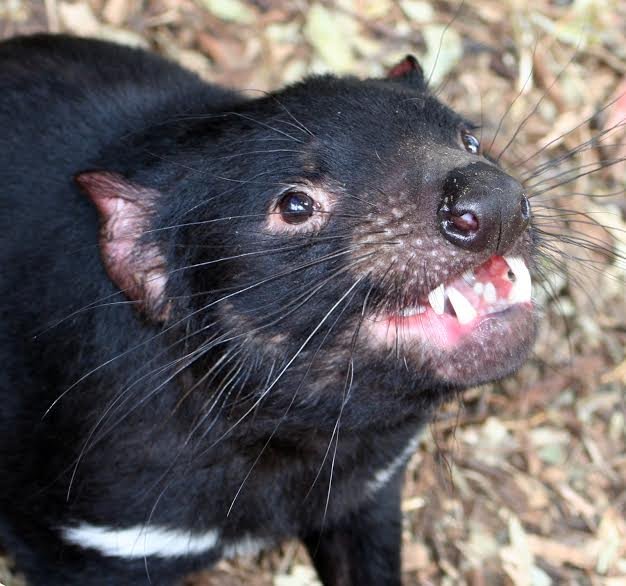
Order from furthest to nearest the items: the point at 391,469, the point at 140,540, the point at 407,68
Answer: the point at 391,469 → the point at 407,68 → the point at 140,540

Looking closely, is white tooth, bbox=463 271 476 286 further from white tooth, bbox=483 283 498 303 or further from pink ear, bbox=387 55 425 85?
pink ear, bbox=387 55 425 85

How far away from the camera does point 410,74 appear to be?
2523 millimetres

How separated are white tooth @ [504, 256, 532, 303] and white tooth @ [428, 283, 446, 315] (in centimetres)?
14

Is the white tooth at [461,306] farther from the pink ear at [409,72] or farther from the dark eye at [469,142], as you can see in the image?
the pink ear at [409,72]

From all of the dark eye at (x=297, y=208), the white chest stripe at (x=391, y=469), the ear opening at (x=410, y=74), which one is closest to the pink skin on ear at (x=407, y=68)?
the ear opening at (x=410, y=74)

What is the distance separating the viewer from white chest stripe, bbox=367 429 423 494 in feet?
8.61

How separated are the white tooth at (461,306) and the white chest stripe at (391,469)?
0.76m

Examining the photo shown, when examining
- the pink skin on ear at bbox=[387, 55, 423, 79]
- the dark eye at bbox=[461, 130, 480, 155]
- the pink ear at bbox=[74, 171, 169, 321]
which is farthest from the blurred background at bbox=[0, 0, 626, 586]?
the pink ear at bbox=[74, 171, 169, 321]

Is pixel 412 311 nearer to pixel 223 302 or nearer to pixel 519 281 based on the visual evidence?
pixel 519 281

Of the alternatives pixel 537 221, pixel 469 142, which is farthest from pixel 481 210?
pixel 537 221

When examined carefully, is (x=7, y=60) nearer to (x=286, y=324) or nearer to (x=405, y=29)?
(x=286, y=324)

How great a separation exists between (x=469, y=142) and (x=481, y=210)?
0.50m

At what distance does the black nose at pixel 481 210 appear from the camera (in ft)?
5.98

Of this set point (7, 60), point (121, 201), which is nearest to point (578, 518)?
point (121, 201)
